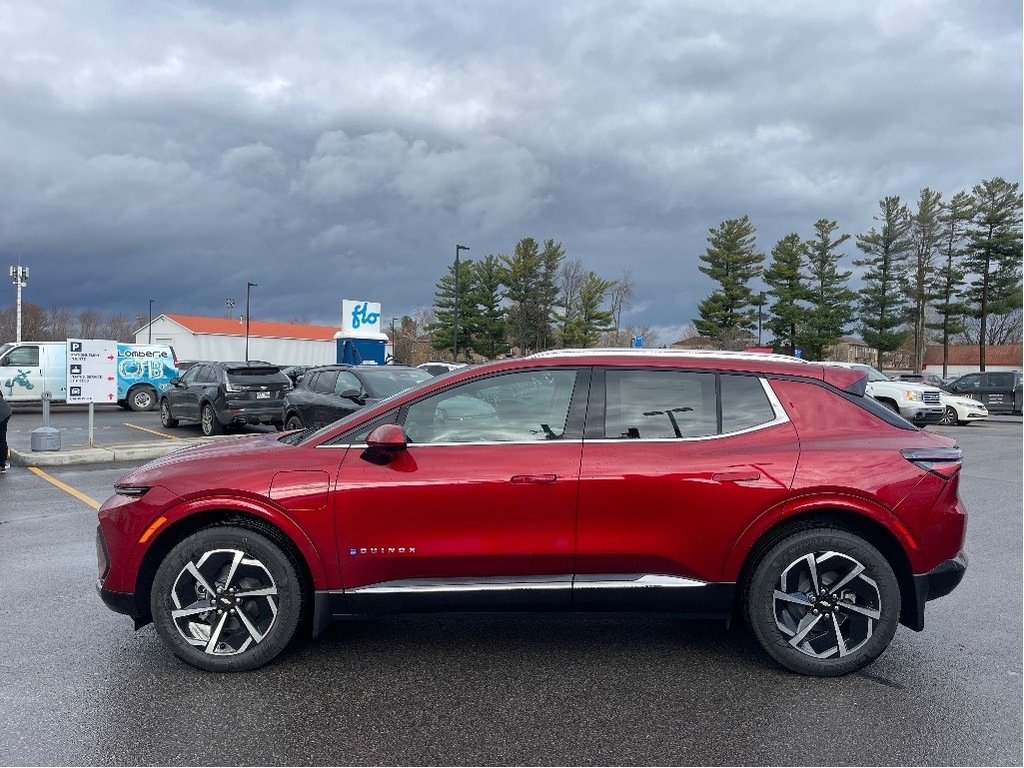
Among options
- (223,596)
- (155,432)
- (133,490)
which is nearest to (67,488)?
(133,490)

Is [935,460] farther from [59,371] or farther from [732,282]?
[732,282]

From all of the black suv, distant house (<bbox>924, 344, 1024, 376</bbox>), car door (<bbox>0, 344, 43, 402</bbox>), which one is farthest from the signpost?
distant house (<bbox>924, 344, 1024, 376</bbox>)

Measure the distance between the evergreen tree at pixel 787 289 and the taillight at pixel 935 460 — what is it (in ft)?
167

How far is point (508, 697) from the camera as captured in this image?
3615mm

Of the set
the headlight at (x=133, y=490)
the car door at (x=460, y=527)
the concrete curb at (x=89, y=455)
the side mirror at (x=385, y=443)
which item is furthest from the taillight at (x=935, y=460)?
the concrete curb at (x=89, y=455)

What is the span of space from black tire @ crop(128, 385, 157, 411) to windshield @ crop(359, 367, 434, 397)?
12904mm

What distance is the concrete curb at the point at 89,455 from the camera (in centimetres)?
1140

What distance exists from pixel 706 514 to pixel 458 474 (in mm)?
1249

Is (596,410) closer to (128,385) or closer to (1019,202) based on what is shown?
(128,385)

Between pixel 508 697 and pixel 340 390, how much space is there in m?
9.53

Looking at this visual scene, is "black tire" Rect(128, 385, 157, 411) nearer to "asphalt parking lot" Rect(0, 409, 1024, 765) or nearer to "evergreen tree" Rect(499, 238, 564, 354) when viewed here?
"asphalt parking lot" Rect(0, 409, 1024, 765)

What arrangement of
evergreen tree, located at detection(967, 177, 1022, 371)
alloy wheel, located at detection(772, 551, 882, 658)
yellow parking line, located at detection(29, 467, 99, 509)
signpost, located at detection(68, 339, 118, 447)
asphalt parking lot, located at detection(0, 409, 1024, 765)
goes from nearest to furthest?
asphalt parking lot, located at detection(0, 409, 1024, 765) → alloy wheel, located at detection(772, 551, 882, 658) → yellow parking line, located at detection(29, 467, 99, 509) → signpost, located at detection(68, 339, 118, 447) → evergreen tree, located at detection(967, 177, 1022, 371)

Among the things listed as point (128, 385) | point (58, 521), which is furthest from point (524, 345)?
point (58, 521)

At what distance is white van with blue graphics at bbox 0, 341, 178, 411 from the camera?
20594 mm
